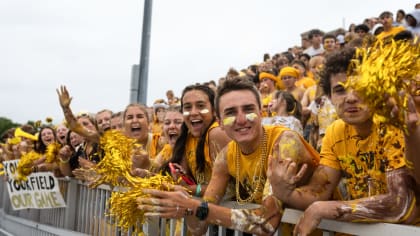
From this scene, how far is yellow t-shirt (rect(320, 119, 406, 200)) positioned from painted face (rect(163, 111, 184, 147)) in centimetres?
206

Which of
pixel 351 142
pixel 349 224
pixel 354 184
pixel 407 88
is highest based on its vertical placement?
pixel 407 88

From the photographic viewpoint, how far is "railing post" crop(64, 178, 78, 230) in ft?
20.7

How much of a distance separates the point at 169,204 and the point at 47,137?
18.3 ft

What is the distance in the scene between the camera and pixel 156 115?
9.47 metres

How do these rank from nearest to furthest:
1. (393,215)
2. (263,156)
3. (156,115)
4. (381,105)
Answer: (381,105) → (393,215) → (263,156) → (156,115)

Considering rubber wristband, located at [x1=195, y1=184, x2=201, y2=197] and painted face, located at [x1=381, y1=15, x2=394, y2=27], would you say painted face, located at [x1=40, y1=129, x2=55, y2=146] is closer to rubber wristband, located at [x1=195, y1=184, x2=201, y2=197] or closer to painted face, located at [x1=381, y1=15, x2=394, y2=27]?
rubber wristband, located at [x1=195, y1=184, x2=201, y2=197]

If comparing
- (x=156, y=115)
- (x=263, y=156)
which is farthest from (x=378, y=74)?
(x=156, y=115)

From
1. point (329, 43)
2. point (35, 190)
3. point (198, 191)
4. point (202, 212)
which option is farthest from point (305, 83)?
point (202, 212)

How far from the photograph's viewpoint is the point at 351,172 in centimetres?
266

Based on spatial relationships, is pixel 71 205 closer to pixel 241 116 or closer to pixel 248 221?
pixel 241 116

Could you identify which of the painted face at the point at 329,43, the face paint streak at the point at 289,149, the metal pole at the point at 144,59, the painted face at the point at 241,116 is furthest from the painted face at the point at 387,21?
the face paint streak at the point at 289,149

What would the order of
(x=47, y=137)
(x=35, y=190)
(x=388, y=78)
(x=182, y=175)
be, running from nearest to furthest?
(x=388, y=78) → (x=182, y=175) → (x=35, y=190) → (x=47, y=137)

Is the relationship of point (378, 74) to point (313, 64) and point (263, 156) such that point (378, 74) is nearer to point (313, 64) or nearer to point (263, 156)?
point (263, 156)

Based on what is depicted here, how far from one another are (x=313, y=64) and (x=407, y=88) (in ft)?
22.4
